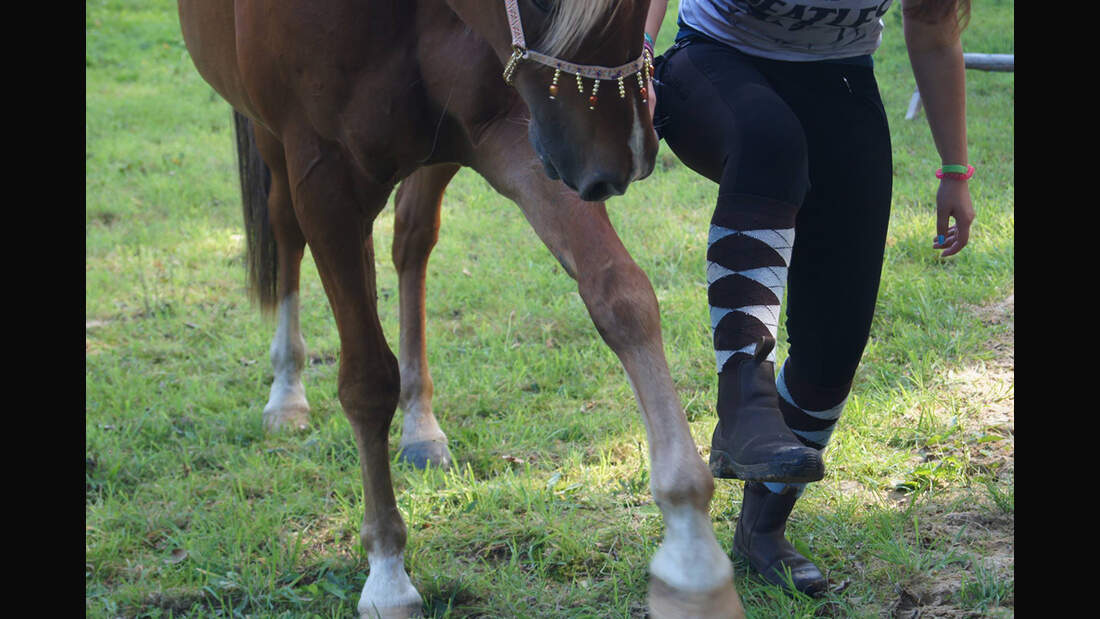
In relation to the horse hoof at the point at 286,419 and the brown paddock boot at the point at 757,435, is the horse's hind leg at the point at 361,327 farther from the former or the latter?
the horse hoof at the point at 286,419

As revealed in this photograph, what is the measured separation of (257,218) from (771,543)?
8.35ft

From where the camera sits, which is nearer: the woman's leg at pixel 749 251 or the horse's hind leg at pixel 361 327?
the woman's leg at pixel 749 251

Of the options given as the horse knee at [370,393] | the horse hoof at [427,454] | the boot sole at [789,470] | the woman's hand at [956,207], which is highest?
the woman's hand at [956,207]

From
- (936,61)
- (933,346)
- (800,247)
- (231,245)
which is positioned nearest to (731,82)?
(800,247)

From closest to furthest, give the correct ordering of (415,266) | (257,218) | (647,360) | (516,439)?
(647,360) < (516,439) < (415,266) < (257,218)

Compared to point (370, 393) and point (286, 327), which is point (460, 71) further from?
point (286, 327)

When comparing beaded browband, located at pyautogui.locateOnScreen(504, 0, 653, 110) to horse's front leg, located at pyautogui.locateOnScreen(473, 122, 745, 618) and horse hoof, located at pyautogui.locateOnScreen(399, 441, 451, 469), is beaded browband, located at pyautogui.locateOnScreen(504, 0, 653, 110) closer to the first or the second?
horse's front leg, located at pyautogui.locateOnScreen(473, 122, 745, 618)

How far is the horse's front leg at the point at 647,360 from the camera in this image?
1627 millimetres

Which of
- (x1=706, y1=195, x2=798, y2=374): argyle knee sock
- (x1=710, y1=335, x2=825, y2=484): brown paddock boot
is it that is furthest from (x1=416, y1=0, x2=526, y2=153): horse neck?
(x1=710, y1=335, x2=825, y2=484): brown paddock boot

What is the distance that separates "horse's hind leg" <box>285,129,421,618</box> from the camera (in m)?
2.30

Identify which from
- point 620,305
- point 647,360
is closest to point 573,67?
point 620,305

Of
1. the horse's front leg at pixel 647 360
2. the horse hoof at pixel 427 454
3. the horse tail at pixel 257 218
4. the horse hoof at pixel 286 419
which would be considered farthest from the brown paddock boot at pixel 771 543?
the horse tail at pixel 257 218

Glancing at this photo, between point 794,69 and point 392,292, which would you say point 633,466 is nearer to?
point 794,69

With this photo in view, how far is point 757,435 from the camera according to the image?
168 cm
